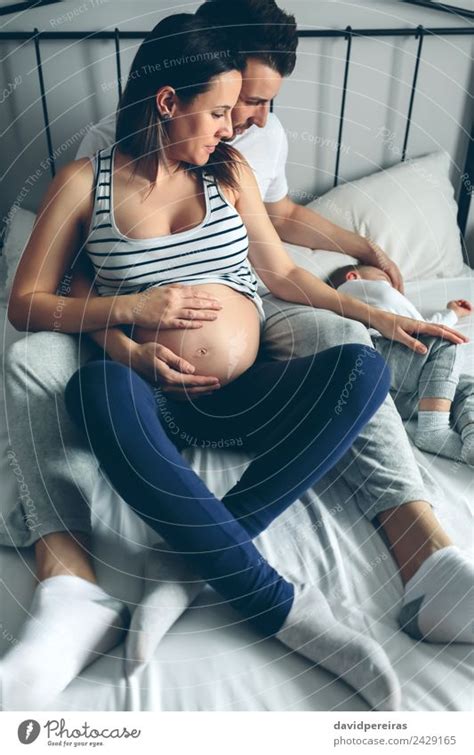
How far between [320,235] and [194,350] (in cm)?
24

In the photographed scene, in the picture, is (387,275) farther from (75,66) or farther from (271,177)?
(75,66)

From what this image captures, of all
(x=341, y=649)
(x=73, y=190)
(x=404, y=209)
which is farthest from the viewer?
(x=404, y=209)

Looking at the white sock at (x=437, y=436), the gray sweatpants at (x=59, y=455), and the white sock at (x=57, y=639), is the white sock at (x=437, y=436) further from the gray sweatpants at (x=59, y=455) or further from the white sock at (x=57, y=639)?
the white sock at (x=57, y=639)

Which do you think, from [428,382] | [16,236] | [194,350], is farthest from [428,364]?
[16,236]

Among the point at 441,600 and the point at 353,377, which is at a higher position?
the point at 353,377

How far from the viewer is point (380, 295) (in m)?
0.77

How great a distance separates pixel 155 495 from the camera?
56 centimetres

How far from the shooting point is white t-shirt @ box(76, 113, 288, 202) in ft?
2.30

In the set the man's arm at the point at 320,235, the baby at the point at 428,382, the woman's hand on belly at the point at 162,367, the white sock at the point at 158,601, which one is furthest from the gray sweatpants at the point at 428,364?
the white sock at the point at 158,601

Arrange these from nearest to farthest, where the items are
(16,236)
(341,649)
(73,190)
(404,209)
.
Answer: (341,649)
(73,190)
(16,236)
(404,209)

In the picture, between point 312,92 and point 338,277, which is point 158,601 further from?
point 312,92

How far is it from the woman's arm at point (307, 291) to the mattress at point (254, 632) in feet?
0.47

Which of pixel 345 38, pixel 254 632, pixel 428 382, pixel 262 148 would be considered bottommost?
pixel 254 632
